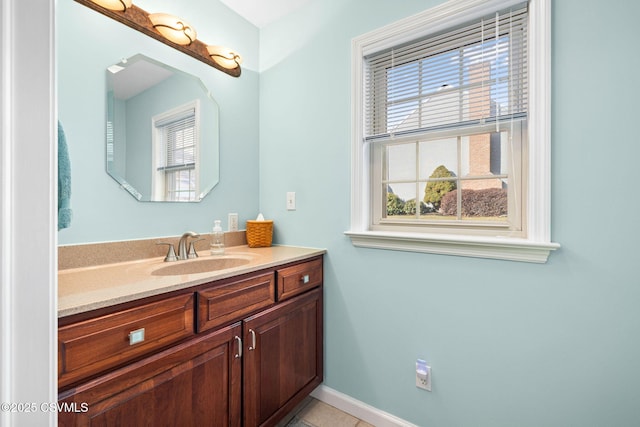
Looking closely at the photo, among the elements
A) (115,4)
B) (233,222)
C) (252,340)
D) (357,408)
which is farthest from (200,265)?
(115,4)

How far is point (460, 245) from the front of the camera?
1342 millimetres

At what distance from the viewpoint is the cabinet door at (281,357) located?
128 cm

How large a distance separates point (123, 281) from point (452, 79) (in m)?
1.66

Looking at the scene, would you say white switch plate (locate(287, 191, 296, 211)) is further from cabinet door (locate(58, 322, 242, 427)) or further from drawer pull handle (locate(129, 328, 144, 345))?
drawer pull handle (locate(129, 328, 144, 345))

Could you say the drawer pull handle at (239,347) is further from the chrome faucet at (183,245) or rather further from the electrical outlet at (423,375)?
the electrical outlet at (423,375)

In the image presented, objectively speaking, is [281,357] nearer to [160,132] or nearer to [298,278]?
[298,278]

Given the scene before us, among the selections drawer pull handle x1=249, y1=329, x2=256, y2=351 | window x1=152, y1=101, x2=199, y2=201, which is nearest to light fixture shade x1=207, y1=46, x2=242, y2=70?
window x1=152, y1=101, x2=199, y2=201

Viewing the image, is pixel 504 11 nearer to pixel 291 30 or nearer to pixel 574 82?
pixel 574 82

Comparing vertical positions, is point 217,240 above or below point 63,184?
below

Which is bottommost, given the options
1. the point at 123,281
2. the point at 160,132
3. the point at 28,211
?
the point at 123,281

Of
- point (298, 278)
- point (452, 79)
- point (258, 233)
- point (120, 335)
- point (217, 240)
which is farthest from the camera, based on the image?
point (258, 233)

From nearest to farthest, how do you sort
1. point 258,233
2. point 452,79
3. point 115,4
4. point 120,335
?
point 120,335
point 115,4
point 452,79
point 258,233

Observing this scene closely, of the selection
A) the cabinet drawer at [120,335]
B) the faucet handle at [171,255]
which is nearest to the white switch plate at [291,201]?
the faucet handle at [171,255]

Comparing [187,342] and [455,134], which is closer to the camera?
[187,342]
